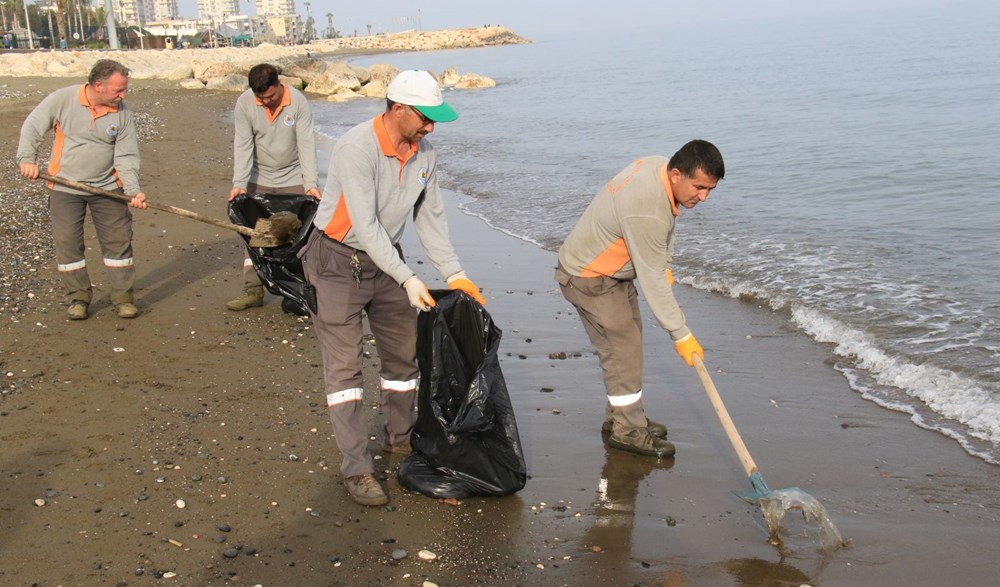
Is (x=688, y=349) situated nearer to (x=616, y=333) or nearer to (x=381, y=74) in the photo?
(x=616, y=333)

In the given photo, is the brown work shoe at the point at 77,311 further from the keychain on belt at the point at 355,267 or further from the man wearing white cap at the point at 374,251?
the keychain on belt at the point at 355,267

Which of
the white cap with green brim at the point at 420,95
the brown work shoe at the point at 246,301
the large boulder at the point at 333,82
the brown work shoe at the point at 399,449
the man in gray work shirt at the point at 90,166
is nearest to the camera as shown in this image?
the white cap with green brim at the point at 420,95

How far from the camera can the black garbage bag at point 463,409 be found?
4219 millimetres

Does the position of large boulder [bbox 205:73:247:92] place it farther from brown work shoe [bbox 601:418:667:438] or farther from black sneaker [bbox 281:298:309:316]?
brown work shoe [bbox 601:418:667:438]

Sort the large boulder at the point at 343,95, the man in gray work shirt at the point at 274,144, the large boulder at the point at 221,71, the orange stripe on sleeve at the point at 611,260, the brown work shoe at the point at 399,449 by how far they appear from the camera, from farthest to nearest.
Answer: the large boulder at the point at 221,71 → the large boulder at the point at 343,95 → the man in gray work shirt at the point at 274,144 → the brown work shoe at the point at 399,449 → the orange stripe on sleeve at the point at 611,260

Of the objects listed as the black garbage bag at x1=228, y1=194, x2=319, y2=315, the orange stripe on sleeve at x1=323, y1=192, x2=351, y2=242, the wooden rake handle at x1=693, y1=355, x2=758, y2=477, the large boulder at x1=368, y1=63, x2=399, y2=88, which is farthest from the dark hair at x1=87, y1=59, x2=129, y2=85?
the large boulder at x1=368, y1=63, x2=399, y2=88

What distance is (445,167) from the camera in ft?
55.0

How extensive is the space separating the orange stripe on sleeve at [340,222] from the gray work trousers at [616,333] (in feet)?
3.92

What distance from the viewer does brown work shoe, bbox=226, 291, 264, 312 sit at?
7109 mm

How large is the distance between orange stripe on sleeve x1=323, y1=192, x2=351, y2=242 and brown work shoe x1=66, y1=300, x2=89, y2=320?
346 cm

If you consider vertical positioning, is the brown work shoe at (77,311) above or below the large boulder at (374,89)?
above

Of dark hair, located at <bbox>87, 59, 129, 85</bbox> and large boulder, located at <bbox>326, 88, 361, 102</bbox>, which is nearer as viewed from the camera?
dark hair, located at <bbox>87, 59, 129, 85</bbox>

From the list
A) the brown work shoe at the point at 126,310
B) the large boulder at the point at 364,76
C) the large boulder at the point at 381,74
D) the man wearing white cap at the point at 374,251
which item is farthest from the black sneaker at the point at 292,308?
the large boulder at the point at 381,74

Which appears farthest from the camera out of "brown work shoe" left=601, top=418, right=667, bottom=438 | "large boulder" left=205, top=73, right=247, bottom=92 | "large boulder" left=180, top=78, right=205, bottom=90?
"large boulder" left=180, top=78, right=205, bottom=90
